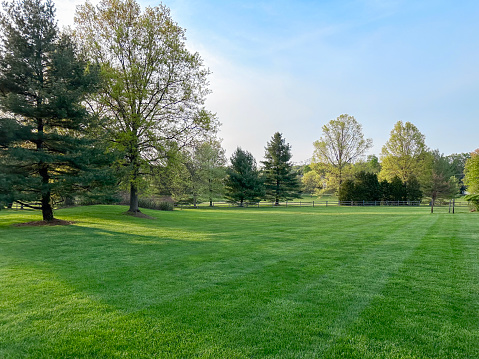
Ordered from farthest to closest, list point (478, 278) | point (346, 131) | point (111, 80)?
1. point (346, 131)
2. point (111, 80)
3. point (478, 278)

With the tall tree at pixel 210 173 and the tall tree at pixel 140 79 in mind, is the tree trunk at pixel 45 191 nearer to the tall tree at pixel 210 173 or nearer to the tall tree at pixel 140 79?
the tall tree at pixel 140 79

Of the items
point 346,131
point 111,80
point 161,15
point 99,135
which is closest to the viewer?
point 99,135

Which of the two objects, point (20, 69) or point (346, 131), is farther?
point (346, 131)

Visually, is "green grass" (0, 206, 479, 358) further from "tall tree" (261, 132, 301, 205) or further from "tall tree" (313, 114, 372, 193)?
"tall tree" (313, 114, 372, 193)

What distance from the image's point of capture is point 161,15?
1844 cm

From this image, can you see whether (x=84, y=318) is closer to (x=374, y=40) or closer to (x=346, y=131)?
(x=374, y=40)

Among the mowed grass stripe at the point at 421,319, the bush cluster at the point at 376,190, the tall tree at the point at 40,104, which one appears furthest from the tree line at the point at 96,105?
the mowed grass stripe at the point at 421,319

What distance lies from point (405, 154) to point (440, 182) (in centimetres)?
638

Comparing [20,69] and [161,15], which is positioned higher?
[161,15]

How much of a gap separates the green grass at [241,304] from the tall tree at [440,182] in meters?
41.9

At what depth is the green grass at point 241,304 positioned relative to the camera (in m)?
2.54

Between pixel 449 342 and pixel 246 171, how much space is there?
37901 millimetres

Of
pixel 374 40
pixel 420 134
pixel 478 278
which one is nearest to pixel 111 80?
pixel 374 40

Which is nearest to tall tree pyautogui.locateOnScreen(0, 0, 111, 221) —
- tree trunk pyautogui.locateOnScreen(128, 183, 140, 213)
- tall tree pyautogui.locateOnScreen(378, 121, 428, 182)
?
tree trunk pyautogui.locateOnScreen(128, 183, 140, 213)
